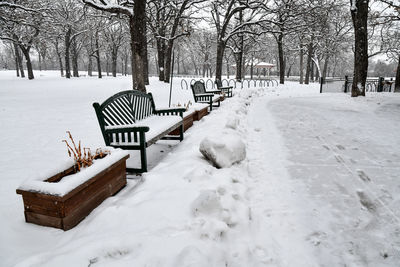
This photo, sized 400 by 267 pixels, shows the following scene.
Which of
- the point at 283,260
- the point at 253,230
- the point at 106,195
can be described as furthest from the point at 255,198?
the point at 106,195

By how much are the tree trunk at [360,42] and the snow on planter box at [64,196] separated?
13738 mm

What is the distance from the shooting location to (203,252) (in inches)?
81.9

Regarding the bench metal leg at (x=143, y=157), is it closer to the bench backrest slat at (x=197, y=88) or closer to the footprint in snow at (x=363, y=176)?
the footprint in snow at (x=363, y=176)

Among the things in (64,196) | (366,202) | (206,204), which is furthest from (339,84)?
(64,196)

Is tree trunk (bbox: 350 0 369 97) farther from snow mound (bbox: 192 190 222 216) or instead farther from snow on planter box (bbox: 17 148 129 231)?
snow on planter box (bbox: 17 148 129 231)

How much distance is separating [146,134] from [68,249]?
2.03m

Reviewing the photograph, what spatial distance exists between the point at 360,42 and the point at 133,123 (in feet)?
41.3

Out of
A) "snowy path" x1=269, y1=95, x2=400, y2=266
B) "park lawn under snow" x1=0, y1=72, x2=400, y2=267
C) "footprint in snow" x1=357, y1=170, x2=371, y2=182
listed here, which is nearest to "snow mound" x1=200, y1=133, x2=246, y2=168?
"park lawn under snow" x1=0, y1=72, x2=400, y2=267

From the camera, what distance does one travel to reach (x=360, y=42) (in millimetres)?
12469

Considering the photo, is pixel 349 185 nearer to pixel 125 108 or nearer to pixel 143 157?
pixel 143 157

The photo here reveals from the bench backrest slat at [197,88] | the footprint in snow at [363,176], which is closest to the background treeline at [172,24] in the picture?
the bench backrest slat at [197,88]

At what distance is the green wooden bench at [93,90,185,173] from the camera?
367cm

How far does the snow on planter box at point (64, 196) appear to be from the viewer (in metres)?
2.31

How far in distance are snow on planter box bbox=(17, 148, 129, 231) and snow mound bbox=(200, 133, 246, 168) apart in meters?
1.53
